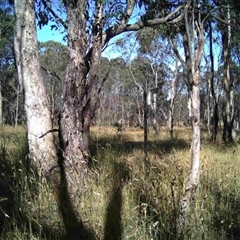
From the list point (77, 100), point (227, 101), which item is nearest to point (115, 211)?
point (77, 100)

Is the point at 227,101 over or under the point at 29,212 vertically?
over

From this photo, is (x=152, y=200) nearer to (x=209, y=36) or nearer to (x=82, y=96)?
(x=82, y=96)

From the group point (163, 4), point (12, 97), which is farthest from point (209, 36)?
point (12, 97)

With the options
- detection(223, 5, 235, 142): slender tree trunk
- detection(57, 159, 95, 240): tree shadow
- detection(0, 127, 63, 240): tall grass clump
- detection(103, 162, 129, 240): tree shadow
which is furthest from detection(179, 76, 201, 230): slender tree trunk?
detection(223, 5, 235, 142): slender tree trunk

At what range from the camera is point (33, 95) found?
4.76 metres

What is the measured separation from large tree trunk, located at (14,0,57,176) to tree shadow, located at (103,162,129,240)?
91 centimetres

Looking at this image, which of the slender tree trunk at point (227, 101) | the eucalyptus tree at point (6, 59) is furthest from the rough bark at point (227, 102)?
the eucalyptus tree at point (6, 59)

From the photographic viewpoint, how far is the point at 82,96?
15.3 ft

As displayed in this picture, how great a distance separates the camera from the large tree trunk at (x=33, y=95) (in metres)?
4.77

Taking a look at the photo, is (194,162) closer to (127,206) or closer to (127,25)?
(127,206)

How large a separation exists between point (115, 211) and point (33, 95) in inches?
79.1

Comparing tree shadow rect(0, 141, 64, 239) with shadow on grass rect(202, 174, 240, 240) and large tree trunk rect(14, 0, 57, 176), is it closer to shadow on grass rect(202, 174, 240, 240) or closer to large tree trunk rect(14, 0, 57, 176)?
large tree trunk rect(14, 0, 57, 176)

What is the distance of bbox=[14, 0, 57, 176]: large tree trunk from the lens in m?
4.77

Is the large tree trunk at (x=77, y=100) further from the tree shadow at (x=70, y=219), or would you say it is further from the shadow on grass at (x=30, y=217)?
the shadow on grass at (x=30, y=217)
